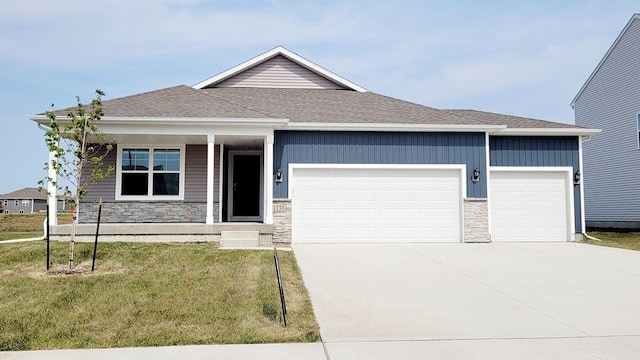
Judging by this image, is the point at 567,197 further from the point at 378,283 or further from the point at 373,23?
the point at 378,283

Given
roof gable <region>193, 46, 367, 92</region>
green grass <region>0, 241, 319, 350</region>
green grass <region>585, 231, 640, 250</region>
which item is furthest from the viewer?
roof gable <region>193, 46, 367, 92</region>

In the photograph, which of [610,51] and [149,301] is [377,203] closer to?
[149,301]

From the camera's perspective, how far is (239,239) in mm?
10961

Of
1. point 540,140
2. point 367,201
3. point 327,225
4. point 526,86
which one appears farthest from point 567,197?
point 526,86

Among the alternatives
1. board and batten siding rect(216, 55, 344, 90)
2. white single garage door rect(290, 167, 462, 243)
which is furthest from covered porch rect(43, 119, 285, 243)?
board and batten siding rect(216, 55, 344, 90)

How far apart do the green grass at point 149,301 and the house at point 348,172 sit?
324 centimetres

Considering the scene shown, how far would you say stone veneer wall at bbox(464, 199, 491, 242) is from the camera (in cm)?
1246

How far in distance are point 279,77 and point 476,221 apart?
8445 millimetres

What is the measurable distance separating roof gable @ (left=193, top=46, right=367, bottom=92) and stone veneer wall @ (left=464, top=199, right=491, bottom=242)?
6.05 meters

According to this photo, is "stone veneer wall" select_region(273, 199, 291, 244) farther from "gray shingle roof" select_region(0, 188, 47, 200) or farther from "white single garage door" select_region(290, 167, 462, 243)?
"gray shingle roof" select_region(0, 188, 47, 200)

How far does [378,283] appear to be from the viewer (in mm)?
7117

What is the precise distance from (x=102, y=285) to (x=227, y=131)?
570cm

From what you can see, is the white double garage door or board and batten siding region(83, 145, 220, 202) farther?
board and batten siding region(83, 145, 220, 202)

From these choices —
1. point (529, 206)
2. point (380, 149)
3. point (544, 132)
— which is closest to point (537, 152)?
point (544, 132)
